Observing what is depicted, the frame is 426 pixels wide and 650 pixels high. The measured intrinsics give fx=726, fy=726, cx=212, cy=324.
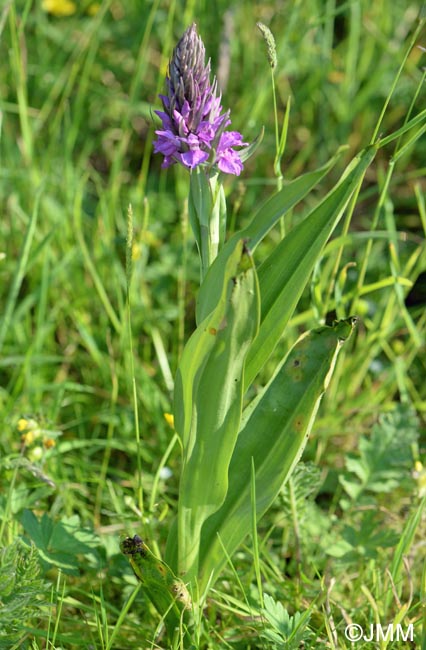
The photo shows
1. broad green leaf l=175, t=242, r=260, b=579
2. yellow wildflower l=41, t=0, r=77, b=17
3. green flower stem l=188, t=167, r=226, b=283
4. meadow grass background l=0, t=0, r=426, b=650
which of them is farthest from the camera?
yellow wildflower l=41, t=0, r=77, b=17

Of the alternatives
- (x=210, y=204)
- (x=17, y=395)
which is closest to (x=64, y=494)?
(x=17, y=395)

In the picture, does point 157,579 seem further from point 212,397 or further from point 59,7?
point 59,7

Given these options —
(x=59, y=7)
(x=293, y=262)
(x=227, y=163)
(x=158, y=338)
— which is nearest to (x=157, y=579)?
(x=293, y=262)

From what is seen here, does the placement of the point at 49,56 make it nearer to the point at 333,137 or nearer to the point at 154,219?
the point at 154,219

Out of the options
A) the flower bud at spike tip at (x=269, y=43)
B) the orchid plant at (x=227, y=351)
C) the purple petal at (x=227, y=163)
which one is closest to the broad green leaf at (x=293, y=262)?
the orchid plant at (x=227, y=351)

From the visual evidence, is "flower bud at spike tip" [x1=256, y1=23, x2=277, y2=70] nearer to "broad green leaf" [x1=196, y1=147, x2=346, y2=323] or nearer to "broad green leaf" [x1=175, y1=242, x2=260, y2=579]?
"broad green leaf" [x1=196, y1=147, x2=346, y2=323]

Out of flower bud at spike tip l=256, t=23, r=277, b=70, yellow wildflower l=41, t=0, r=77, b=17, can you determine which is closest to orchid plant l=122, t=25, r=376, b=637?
flower bud at spike tip l=256, t=23, r=277, b=70
